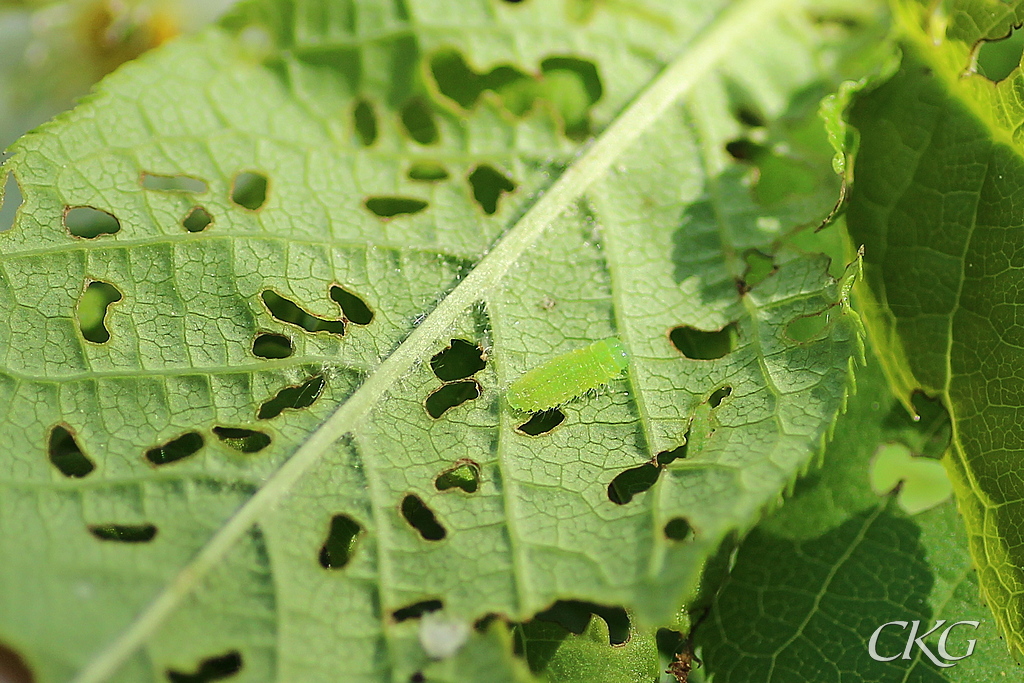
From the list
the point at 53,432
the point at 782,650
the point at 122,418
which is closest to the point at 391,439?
the point at 122,418

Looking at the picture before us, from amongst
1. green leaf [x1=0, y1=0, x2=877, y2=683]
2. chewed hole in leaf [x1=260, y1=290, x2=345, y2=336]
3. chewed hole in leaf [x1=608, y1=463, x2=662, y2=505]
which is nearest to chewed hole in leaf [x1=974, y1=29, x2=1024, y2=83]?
green leaf [x1=0, y1=0, x2=877, y2=683]

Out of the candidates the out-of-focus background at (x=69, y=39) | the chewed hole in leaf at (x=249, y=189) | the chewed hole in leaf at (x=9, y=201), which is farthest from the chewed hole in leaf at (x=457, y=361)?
the out-of-focus background at (x=69, y=39)

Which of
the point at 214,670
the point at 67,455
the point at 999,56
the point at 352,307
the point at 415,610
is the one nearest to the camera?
the point at 214,670

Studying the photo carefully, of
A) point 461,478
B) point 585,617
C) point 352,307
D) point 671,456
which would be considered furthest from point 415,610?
point 352,307

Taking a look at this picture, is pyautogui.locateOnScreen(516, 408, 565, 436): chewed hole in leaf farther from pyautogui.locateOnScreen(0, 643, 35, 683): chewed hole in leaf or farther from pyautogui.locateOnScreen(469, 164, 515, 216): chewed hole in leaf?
pyautogui.locateOnScreen(0, 643, 35, 683): chewed hole in leaf

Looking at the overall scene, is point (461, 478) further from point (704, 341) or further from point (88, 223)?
point (88, 223)
